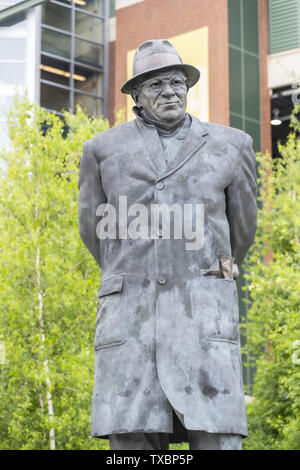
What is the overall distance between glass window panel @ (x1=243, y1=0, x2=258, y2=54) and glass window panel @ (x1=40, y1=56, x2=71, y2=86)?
22.8ft

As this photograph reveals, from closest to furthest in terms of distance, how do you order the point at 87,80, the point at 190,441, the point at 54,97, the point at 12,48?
the point at 190,441 → the point at 12,48 → the point at 54,97 → the point at 87,80

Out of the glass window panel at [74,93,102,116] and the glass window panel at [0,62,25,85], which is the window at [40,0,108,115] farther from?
the glass window panel at [0,62,25,85]

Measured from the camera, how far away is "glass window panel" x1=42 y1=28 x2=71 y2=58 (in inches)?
1310

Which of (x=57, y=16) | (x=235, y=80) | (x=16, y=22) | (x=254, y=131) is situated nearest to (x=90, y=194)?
(x=16, y=22)

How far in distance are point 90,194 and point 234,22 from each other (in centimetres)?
2712

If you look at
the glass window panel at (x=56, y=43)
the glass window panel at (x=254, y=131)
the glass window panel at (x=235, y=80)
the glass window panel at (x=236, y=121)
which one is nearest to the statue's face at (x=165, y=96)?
the glass window panel at (x=236, y=121)

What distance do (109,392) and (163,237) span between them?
0.83 m

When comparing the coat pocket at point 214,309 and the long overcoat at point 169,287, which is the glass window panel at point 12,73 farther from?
the coat pocket at point 214,309

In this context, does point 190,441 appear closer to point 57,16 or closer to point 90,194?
point 90,194

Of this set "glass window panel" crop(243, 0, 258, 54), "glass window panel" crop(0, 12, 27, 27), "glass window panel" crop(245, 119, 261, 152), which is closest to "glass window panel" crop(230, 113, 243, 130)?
"glass window panel" crop(245, 119, 261, 152)

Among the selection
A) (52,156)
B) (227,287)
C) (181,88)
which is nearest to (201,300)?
(227,287)

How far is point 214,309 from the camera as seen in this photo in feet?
15.3

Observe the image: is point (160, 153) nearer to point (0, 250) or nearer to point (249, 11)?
point (0, 250)

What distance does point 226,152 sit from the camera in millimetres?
4973
